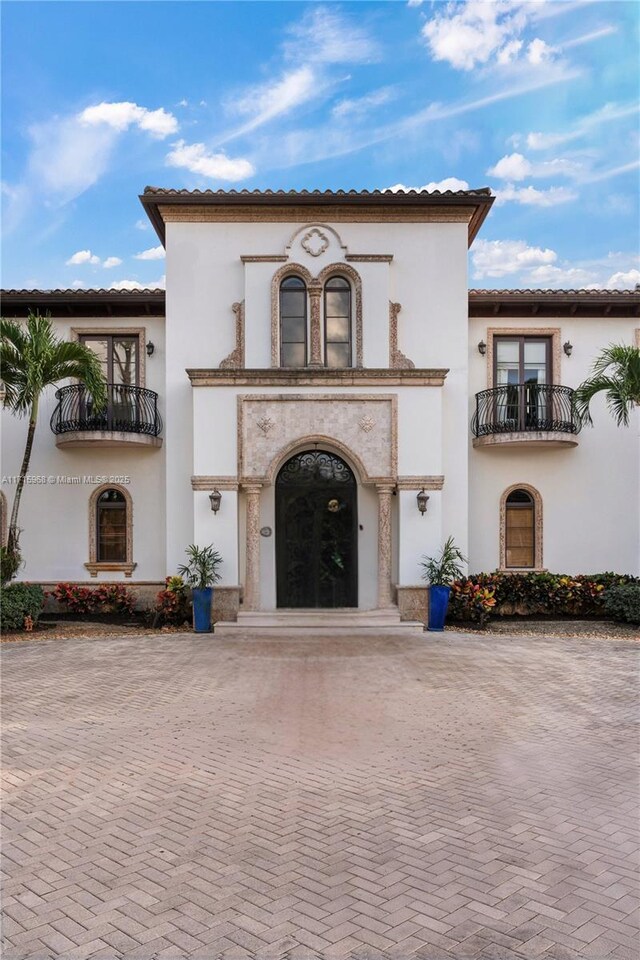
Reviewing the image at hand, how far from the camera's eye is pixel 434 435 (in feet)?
46.2

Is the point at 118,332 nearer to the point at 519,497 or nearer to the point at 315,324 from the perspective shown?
the point at 315,324

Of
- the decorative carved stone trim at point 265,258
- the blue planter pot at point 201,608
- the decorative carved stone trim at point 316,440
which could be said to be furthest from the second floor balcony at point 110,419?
the blue planter pot at point 201,608

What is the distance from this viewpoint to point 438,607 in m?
13.5

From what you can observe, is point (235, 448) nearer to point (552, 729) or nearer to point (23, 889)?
point (552, 729)

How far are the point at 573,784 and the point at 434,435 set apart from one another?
→ 893 cm

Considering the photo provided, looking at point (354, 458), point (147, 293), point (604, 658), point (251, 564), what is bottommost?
point (604, 658)

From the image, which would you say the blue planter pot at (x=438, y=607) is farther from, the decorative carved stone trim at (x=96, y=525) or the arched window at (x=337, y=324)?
the decorative carved stone trim at (x=96, y=525)

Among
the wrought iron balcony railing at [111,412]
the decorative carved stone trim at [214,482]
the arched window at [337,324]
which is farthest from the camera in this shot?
the wrought iron balcony railing at [111,412]

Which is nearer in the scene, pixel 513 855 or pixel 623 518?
pixel 513 855

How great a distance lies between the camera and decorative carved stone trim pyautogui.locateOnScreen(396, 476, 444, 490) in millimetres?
14000

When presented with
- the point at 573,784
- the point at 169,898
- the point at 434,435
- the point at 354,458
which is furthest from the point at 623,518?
the point at 169,898

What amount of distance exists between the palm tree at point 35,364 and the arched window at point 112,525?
8.24 ft

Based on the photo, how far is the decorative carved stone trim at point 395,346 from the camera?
47.1ft

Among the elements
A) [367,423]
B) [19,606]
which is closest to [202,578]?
[19,606]
